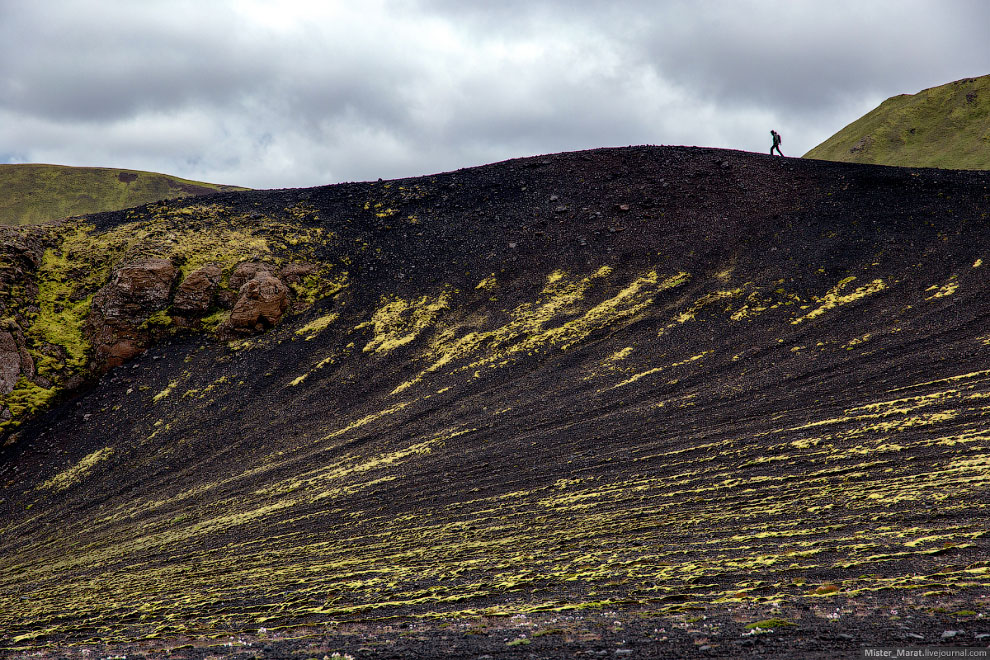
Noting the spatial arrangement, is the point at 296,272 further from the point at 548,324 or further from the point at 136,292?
the point at 548,324

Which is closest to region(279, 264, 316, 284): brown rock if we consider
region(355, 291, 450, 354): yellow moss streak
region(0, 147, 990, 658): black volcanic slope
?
region(0, 147, 990, 658): black volcanic slope

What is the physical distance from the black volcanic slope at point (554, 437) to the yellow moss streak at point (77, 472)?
10cm

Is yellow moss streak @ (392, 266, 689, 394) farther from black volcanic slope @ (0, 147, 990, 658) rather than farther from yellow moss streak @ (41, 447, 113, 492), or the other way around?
yellow moss streak @ (41, 447, 113, 492)

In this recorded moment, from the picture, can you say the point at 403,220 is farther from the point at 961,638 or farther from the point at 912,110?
the point at 912,110

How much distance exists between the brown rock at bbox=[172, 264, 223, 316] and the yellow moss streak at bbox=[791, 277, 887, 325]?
18293 mm

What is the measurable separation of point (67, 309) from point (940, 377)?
24.6 m

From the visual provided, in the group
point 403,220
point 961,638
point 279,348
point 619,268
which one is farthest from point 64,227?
point 961,638

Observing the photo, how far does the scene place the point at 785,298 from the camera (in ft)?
52.2

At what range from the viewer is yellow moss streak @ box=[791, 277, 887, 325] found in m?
14.9

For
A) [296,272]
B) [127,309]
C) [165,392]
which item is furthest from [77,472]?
[296,272]

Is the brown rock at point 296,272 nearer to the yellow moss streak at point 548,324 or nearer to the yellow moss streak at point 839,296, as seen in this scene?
the yellow moss streak at point 548,324

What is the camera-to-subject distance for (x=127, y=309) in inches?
739

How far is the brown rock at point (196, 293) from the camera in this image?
19078mm

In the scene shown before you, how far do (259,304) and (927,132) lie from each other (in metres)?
62.3
